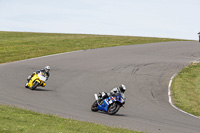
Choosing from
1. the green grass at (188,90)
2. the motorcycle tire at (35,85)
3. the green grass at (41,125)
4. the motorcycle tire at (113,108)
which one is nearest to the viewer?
the green grass at (41,125)

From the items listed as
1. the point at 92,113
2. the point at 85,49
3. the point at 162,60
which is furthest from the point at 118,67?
the point at 92,113

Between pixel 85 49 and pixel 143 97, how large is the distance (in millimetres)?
23115

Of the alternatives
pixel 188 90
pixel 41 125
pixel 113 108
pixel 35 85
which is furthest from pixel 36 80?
pixel 188 90

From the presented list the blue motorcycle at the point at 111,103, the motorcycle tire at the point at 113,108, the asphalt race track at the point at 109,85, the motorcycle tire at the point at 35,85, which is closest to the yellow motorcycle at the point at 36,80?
the motorcycle tire at the point at 35,85

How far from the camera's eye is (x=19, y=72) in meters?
26.8

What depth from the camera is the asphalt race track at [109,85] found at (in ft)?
47.9

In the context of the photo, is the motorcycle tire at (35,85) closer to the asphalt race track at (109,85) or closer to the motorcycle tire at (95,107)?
the asphalt race track at (109,85)

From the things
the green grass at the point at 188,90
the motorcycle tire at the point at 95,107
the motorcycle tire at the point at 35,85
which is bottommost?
the green grass at the point at 188,90

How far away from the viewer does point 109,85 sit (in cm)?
2406

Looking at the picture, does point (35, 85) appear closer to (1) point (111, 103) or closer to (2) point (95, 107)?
(2) point (95, 107)

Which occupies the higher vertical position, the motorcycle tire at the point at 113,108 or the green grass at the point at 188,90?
the motorcycle tire at the point at 113,108

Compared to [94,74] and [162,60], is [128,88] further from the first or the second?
[162,60]

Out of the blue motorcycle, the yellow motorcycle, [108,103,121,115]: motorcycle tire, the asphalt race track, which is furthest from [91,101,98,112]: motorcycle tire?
the yellow motorcycle

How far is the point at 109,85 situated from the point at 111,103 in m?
8.89
